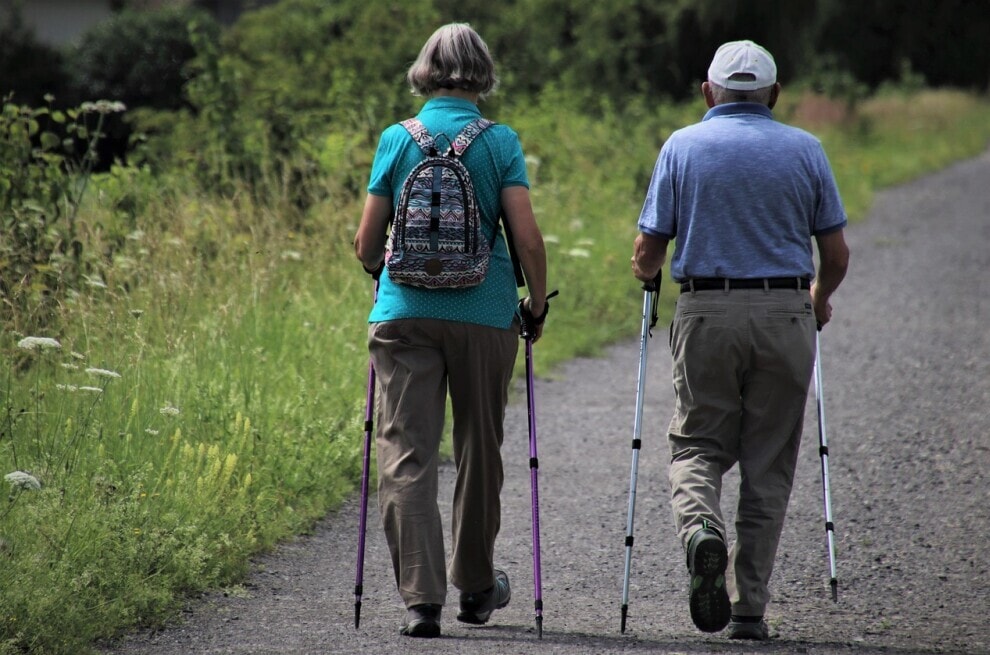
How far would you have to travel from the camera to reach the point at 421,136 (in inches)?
165

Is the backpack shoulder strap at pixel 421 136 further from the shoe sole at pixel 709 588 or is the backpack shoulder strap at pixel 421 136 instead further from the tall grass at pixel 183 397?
the tall grass at pixel 183 397

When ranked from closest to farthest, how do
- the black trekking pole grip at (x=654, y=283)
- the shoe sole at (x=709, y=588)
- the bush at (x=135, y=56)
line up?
the shoe sole at (x=709, y=588), the black trekking pole grip at (x=654, y=283), the bush at (x=135, y=56)

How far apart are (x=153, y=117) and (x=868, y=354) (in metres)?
7.09

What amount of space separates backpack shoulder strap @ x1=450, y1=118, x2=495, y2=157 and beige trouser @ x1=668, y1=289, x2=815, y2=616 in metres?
0.88

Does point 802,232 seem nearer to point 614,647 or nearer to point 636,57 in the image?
point 614,647

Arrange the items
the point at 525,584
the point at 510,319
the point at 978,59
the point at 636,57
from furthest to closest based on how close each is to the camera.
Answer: the point at 978,59 → the point at 636,57 → the point at 525,584 → the point at 510,319

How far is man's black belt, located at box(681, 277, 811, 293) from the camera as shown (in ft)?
14.1

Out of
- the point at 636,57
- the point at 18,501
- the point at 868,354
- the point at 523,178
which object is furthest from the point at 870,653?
the point at 636,57

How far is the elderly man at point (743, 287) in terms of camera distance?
427 cm

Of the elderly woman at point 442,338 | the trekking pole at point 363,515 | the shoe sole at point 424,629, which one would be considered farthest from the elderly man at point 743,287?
the trekking pole at point 363,515

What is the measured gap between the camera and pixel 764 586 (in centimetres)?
444

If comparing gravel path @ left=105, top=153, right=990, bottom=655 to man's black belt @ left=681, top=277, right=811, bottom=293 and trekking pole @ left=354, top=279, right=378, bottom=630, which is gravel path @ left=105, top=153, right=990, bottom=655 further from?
man's black belt @ left=681, top=277, right=811, bottom=293

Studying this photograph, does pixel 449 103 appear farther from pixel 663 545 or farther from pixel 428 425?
pixel 663 545

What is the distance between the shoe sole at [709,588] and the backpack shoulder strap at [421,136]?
4.88ft
